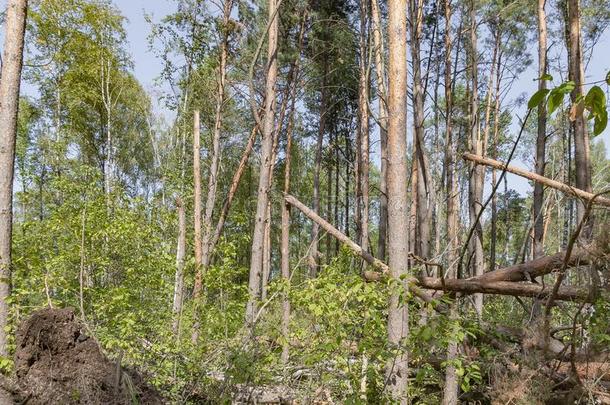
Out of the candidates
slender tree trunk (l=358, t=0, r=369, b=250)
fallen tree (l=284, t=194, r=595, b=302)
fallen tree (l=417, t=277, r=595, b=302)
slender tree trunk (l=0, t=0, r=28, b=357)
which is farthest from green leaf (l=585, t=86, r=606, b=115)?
slender tree trunk (l=358, t=0, r=369, b=250)

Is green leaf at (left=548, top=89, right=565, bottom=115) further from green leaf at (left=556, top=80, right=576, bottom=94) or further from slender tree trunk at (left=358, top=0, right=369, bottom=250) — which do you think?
slender tree trunk at (left=358, top=0, right=369, bottom=250)

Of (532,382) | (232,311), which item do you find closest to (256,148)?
(232,311)

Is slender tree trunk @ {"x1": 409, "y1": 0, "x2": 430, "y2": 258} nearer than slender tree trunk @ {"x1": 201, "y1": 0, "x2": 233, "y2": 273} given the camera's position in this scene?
Yes

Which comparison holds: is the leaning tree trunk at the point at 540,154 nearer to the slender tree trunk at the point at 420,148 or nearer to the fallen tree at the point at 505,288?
the slender tree trunk at the point at 420,148

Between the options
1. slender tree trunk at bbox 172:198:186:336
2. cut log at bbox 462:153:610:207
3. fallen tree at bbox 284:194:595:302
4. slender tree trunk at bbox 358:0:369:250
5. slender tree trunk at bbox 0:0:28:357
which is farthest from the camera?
slender tree trunk at bbox 358:0:369:250

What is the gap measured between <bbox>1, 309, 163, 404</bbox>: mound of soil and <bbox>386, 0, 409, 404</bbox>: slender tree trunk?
2.56 meters

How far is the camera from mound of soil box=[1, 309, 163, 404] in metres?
3.89

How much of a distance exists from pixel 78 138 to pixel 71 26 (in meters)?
5.40

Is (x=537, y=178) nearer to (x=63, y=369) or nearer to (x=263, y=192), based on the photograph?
(x=263, y=192)

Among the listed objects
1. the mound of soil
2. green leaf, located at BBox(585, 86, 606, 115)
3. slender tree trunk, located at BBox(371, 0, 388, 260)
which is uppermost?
slender tree trunk, located at BBox(371, 0, 388, 260)

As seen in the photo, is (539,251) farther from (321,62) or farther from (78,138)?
(78,138)

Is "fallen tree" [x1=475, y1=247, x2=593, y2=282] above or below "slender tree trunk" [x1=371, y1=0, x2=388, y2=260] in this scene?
below

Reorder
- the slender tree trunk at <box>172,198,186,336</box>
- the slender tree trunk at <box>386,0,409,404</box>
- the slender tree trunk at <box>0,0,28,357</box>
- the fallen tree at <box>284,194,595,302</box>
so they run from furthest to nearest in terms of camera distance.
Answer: the slender tree trunk at <box>172,198,186,336</box>, the slender tree trunk at <box>0,0,28,357</box>, the slender tree trunk at <box>386,0,409,404</box>, the fallen tree at <box>284,194,595,302</box>

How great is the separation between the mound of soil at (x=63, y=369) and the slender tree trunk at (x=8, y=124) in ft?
2.20
